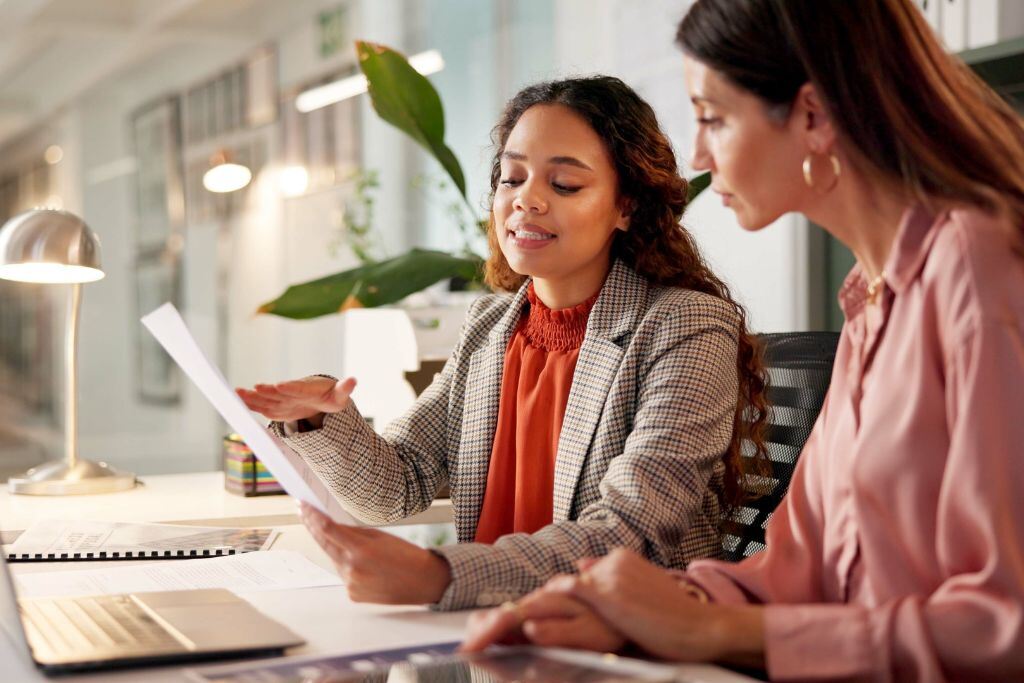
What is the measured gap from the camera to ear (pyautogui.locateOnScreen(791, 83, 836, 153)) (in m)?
0.97

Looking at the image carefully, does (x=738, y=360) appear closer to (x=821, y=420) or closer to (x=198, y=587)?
(x=821, y=420)

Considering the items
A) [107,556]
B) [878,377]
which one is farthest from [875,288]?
[107,556]

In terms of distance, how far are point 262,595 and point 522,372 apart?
50cm

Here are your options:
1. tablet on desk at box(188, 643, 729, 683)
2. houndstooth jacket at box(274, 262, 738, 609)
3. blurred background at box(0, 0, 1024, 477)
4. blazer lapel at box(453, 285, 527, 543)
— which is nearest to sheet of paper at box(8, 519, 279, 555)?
houndstooth jacket at box(274, 262, 738, 609)

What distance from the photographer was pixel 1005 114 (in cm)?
97

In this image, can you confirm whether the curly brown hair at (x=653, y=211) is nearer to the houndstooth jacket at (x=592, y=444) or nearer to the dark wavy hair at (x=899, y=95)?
the houndstooth jacket at (x=592, y=444)

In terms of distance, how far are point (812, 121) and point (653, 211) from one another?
56 cm

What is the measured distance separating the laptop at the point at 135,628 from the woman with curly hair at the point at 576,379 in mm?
359

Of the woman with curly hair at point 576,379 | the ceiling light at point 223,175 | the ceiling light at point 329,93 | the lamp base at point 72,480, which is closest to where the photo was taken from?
the woman with curly hair at point 576,379

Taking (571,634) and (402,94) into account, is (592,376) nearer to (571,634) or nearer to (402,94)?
(571,634)

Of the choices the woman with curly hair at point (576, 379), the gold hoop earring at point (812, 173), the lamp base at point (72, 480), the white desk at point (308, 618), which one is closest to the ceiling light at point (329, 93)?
the lamp base at point (72, 480)

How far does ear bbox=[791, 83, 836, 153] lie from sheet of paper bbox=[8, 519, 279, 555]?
82cm

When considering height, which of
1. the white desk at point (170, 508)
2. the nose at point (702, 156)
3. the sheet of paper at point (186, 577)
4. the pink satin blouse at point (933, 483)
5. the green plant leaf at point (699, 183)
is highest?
the green plant leaf at point (699, 183)

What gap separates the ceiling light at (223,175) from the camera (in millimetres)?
4031
